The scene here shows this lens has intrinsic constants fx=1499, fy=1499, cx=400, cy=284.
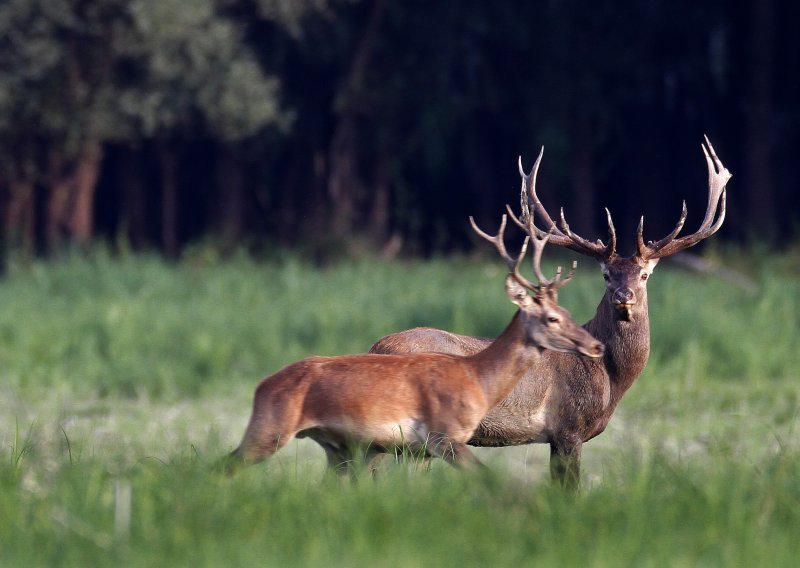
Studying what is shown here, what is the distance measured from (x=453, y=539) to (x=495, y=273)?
13957 mm

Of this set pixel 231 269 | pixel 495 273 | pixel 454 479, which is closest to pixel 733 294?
pixel 495 273

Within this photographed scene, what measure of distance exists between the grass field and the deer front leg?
0.40 feet

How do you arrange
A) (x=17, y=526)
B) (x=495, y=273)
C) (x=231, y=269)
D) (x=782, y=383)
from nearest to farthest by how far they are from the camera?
(x=17, y=526) < (x=782, y=383) < (x=231, y=269) < (x=495, y=273)

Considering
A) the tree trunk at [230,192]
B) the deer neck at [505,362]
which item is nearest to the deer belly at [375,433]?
the deer neck at [505,362]

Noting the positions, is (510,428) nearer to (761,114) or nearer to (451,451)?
(451,451)

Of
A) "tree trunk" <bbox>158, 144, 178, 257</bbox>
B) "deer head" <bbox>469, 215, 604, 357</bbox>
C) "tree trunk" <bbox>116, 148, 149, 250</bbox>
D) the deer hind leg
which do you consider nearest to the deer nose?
"deer head" <bbox>469, 215, 604, 357</bbox>

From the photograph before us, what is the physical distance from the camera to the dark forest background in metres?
20.2

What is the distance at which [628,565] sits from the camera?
4.84 meters

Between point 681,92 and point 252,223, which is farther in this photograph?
point 252,223

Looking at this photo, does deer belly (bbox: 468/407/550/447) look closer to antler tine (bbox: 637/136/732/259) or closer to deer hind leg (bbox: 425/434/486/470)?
deer hind leg (bbox: 425/434/486/470)

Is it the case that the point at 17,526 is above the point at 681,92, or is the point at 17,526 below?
below

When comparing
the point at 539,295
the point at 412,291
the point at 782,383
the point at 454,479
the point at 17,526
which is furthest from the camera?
the point at 412,291

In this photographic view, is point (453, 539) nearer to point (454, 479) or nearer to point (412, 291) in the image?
point (454, 479)

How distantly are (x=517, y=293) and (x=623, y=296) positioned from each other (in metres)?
0.73
